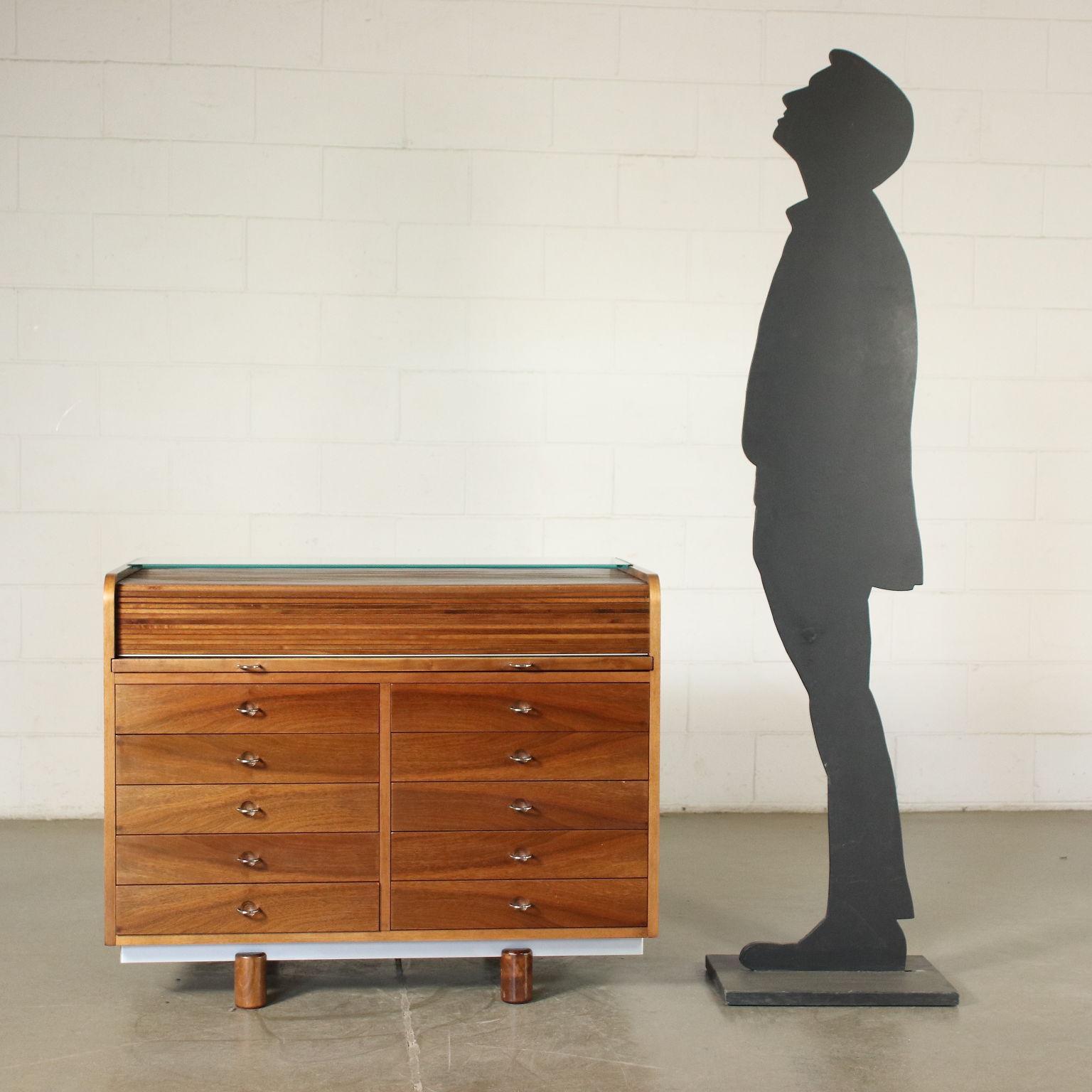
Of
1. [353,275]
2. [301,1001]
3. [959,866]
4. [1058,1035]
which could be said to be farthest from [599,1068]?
[353,275]

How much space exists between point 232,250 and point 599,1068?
8.94 ft

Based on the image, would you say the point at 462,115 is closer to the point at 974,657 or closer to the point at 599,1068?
the point at 974,657

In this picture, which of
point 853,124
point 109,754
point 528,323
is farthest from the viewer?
point 528,323

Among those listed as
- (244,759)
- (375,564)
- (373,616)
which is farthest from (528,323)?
(244,759)

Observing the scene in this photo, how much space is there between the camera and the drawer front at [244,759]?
2418mm

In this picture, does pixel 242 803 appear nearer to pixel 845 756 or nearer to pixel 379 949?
pixel 379 949

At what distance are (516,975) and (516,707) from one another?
1.78ft

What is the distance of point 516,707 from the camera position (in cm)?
247

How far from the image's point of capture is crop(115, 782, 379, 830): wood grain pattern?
7.93ft

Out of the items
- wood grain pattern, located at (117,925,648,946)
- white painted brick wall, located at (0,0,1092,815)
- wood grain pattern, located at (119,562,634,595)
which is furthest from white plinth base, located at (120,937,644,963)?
white painted brick wall, located at (0,0,1092,815)

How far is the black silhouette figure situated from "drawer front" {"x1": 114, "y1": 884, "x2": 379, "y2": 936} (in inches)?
38.5

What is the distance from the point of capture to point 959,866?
3.53 meters

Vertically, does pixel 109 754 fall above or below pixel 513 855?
above

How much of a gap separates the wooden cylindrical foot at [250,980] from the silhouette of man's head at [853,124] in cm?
193
